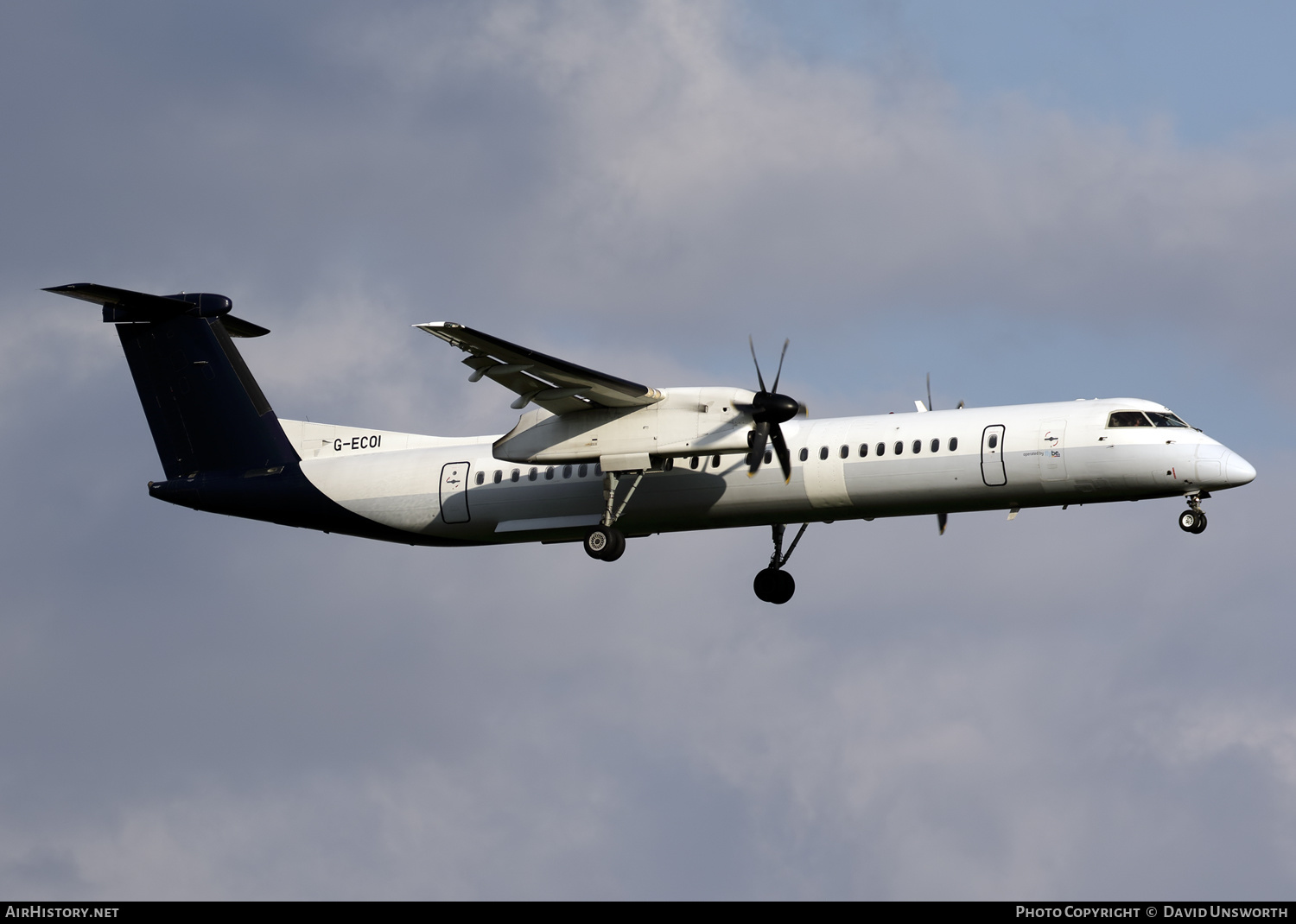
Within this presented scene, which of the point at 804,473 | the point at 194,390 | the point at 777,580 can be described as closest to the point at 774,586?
the point at 777,580

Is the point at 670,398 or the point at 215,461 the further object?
the point at 215,461

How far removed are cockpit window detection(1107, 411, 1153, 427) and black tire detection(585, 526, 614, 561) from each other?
30.8 ft

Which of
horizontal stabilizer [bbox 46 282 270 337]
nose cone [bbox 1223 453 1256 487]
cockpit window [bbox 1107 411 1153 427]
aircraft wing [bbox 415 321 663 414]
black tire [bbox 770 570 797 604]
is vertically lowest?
black tire [bbox 770 570 797 604]

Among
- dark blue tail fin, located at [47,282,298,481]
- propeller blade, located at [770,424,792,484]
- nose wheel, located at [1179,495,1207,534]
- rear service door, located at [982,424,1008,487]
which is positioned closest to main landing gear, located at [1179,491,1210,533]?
nose wheel, located at [1179,495,1207,534]

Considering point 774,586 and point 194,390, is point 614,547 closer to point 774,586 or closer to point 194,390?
point 774,586

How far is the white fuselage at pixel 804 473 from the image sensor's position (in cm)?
3038

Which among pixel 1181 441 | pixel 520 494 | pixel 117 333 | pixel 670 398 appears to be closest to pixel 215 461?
pixel 117 333

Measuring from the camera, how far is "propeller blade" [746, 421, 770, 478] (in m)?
31.2

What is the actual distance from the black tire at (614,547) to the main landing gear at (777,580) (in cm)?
469

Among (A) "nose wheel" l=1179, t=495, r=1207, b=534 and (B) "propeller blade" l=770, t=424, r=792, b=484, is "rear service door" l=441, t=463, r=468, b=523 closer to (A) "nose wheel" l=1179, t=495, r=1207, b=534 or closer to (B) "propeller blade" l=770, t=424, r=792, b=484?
(B) "propeller blade" l=770, t=424, r=792, b=484

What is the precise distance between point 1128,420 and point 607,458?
950cm

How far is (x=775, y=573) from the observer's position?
36375 mm
